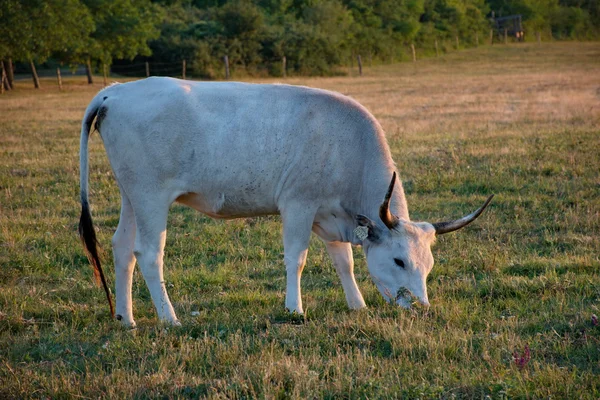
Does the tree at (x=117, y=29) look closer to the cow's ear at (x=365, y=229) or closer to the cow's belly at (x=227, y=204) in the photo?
the cow's belly at (x=227, y=204)

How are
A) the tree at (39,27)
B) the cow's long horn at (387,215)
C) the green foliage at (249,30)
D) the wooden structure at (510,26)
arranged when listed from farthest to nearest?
1. the wooden structure at (510,26)
2. the green foliage at (249,30)
3. the tree at (39,27)
4. the cow's long horn at (387,215)

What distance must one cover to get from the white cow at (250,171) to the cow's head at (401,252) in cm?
1

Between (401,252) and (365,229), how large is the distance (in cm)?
36

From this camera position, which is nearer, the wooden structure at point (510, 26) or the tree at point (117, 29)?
the tree at point (117, 29)

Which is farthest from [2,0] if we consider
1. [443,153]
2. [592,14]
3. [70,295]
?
[592,14]

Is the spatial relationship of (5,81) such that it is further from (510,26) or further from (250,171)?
(510,26)

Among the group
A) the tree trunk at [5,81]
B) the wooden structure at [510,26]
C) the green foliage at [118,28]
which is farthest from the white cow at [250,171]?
the wooden structure at [510,26]

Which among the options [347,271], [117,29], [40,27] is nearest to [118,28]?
[117,29]

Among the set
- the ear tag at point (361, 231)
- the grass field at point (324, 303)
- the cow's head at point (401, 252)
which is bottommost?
the grass field at point (324, 303)

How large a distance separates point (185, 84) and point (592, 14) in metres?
84.8

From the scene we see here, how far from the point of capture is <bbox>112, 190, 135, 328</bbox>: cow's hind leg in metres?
6.42

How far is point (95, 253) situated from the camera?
6355 mm

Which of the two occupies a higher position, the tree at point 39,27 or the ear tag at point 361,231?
the tree at point 39,27

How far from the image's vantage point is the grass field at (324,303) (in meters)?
4.67
